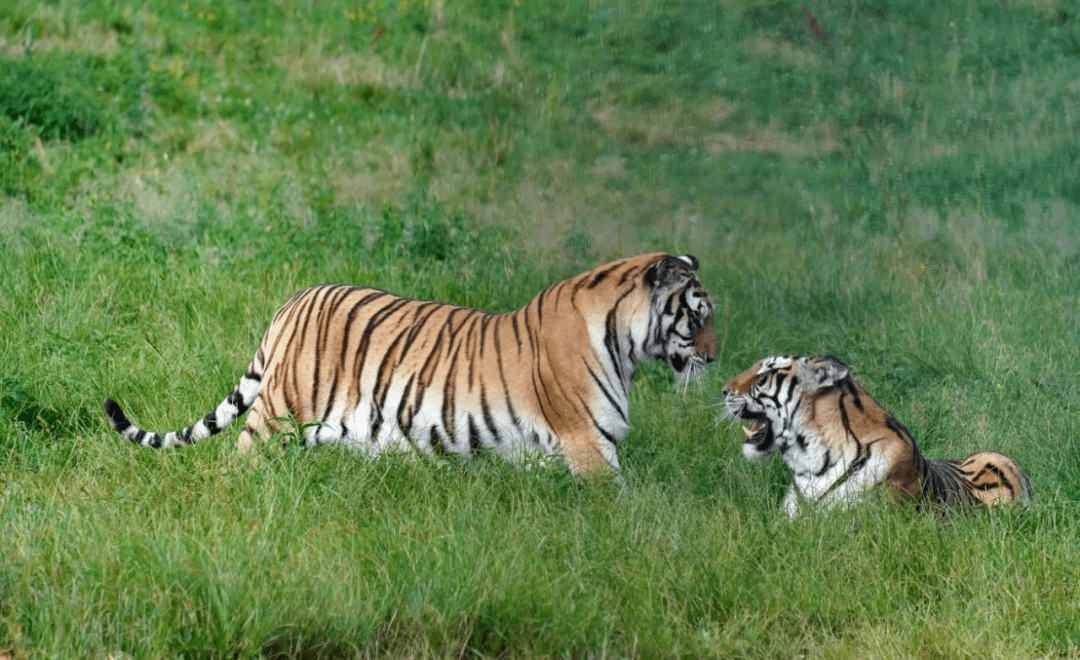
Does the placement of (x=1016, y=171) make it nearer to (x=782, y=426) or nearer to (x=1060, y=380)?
(x=1060, y=380)

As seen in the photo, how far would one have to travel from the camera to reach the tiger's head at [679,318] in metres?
5.77

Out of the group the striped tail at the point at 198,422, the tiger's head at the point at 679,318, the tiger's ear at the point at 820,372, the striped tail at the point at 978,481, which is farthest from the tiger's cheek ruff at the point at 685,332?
the striped tail at the point at 198,422

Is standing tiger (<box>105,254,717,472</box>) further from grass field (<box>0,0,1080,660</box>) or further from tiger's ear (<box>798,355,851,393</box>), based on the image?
tiger's ear (<box>798,355,851,393</box>)

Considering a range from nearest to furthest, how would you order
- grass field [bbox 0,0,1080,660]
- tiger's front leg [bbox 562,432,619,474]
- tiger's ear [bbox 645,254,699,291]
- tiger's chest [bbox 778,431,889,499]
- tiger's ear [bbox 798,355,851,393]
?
grass field [bbox 0,0,1080,660], tiger's chest [bbox 778,431,889,499], tiger's ear [bbox 798,355,851,393], tiger's front leg [bbox 562,432,619,474], tiger's ear [bbox 645,254,699,291]

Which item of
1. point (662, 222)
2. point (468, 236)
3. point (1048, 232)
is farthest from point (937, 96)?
point (468, 236)

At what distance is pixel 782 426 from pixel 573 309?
1084mm

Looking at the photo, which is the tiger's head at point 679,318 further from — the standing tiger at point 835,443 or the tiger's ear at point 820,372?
the tiger's ear at point 820,372

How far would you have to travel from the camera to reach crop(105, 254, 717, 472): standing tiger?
18.8ft

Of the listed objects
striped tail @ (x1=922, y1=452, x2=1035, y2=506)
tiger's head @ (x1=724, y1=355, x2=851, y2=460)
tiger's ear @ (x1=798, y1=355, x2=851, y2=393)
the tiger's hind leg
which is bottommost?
striped tail @ (x1=922, y1=452, x2=1035, y2=506)

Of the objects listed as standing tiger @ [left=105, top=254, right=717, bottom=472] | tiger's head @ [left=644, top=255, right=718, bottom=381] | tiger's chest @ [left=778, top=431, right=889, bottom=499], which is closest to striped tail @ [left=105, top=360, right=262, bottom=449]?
standing tiger @ [left=105, top=254, right=717, bottom=472]

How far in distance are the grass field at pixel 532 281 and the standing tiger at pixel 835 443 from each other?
164 mm

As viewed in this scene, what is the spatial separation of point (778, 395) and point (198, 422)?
8.75ft

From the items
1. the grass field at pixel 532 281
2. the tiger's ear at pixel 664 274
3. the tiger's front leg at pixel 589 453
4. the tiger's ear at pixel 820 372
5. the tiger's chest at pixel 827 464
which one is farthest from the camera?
the tiger's ear at pixel 664 274

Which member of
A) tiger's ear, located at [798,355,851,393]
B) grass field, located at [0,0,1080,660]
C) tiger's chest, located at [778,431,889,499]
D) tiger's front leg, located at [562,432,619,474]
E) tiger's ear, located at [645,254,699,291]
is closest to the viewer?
grass field, located at [0,0,1080,660]
